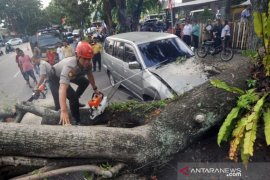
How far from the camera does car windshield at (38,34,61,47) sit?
17312 mm

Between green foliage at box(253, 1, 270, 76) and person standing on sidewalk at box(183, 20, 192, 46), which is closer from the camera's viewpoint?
green foliage at box(253, 1, 270, 76)

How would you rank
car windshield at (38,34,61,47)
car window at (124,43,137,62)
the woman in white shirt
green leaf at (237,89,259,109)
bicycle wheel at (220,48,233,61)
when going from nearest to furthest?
green leaf at (237,89,259,109) < car window at (124,43,137,62) < bicycle wheel at (220,48,233,61) < the woman in white shirt < car windshield at (38,34,61,47)

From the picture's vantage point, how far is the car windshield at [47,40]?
17.3 m

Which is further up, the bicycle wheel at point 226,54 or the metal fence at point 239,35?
the metal fence at point 239,35

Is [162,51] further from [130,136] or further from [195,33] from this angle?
[195,33]

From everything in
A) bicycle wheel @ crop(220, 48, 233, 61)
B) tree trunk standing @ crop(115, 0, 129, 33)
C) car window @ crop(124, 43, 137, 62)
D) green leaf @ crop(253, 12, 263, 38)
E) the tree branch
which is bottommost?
the tree branch

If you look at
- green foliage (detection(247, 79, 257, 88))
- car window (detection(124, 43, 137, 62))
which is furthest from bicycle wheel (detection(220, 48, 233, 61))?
green foliage (detection(247, 79, 257, 88))

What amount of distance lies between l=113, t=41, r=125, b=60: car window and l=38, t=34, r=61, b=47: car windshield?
34.7 feet

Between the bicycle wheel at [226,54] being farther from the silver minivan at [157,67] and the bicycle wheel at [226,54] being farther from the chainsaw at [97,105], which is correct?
the chainsaw at [97,105]

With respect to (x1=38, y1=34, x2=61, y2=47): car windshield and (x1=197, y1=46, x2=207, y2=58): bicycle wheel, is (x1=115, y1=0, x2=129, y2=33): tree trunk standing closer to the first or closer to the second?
(x1=38, y1=34, x2=61, y2=47): car windshield

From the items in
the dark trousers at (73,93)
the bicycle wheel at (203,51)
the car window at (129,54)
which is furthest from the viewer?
the bicycle wheel at (203,51)

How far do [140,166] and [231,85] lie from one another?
192 centimetres

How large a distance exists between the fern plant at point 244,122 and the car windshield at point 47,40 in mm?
15618

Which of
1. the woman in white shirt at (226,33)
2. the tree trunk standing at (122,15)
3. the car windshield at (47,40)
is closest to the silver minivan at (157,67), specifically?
the woman in white shirt at (226,33)
